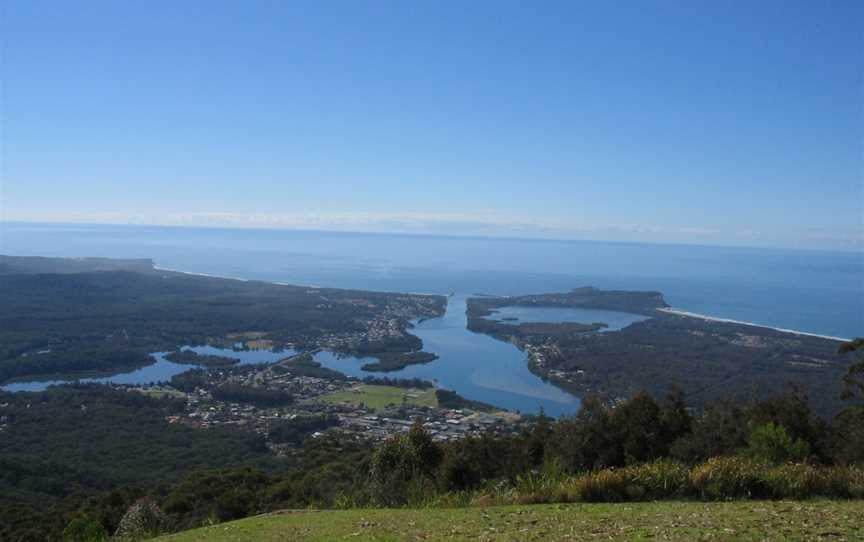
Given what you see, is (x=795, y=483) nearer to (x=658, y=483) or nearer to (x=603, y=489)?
(x=658, y=483)

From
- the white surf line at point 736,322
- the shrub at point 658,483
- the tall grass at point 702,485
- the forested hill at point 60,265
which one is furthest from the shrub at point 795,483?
the forested hill at point 60,265

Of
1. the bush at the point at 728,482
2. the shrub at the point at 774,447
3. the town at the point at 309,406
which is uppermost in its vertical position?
the bush at the point at 728,482

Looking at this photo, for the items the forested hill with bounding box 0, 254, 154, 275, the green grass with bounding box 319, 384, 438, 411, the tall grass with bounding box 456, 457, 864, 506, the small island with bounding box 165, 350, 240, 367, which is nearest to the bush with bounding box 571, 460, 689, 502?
the tall grass with bounding box 456, 457, 864, 506

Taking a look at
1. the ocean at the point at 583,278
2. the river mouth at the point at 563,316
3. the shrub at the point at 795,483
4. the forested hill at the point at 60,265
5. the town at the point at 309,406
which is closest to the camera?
the shrub at the point at 795,483

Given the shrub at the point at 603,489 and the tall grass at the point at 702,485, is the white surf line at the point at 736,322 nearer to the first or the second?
the tall grass at the point at 702,485

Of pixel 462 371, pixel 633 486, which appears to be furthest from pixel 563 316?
pixel 633 486

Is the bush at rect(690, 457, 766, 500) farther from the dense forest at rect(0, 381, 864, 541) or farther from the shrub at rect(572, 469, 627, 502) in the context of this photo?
the shrub at rect(572, 469, 627, 502)
